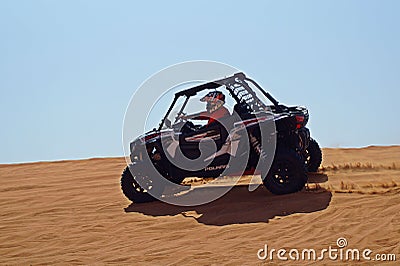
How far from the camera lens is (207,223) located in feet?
25.3

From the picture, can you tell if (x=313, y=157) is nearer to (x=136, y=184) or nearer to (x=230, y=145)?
(x=230, y=145)

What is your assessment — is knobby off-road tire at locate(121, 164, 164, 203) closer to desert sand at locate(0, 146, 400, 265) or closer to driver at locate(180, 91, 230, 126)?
desert sand at locate(0, 146, 400, 265)

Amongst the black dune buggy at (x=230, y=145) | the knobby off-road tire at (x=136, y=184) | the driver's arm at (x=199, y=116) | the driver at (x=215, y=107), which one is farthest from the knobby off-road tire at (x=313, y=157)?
the knobby off-road tire at (x=136, y=184)

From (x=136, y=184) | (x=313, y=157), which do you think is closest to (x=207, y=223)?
(x=136, y=184)

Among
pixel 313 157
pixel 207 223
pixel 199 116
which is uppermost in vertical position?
pixel 199 116

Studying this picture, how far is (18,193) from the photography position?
11.7 m

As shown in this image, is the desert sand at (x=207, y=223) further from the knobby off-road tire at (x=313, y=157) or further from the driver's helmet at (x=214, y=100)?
the driver's helmet at (x=214, y=100)

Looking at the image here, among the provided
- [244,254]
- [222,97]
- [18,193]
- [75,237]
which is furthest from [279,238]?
[18,193]

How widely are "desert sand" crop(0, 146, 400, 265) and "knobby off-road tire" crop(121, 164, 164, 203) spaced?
0.62ft

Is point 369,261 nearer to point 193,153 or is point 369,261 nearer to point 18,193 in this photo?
point 193,153

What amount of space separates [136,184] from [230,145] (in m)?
1.70

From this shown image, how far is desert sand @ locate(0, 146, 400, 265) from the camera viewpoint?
251 inches

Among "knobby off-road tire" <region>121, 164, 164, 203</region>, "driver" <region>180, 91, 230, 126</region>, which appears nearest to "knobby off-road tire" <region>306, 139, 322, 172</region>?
"driver" <region>180, 91, 230, 126</region>

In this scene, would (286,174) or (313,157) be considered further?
(313,157)
